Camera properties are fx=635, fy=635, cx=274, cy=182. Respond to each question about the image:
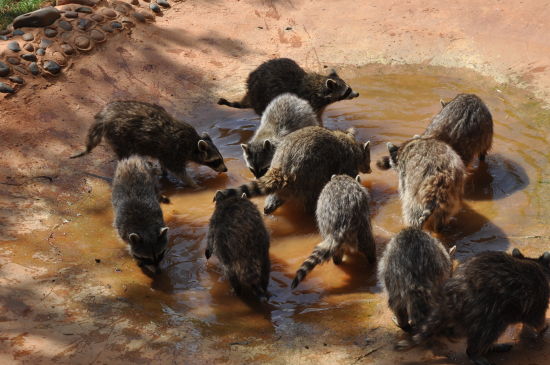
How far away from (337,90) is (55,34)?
4.40 metres

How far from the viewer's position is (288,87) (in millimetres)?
9266

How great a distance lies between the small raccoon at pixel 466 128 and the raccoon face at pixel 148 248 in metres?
3.55

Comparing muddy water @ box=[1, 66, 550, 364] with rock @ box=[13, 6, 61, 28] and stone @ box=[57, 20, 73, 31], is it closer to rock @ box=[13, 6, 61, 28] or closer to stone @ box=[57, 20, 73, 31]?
stone @ box=[57, 20, 73, 31]

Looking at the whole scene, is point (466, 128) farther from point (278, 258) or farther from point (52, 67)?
point (52, 67)

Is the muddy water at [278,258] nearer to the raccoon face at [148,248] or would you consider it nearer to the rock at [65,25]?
the raccoon face at [148,248]

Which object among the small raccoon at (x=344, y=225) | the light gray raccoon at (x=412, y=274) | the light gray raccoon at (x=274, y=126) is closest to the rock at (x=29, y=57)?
the light gray raccoon at (x=274, y=126)

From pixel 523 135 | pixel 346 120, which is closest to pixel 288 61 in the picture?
pixel 346 120

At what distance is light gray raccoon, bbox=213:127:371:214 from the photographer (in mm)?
7062

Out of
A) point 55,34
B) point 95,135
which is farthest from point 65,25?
point 95,135

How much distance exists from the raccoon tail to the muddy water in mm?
224

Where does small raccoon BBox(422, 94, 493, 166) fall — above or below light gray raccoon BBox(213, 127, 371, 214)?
above

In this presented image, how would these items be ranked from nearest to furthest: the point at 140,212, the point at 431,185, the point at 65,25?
the point at 431,185, the point at 140,212, the point at 65,25

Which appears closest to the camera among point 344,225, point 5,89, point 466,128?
point 344,225

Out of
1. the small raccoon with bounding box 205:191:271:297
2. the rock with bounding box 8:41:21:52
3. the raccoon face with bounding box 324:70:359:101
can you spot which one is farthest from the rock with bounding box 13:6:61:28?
the small raccoon with bounding box 205:191:271:297
